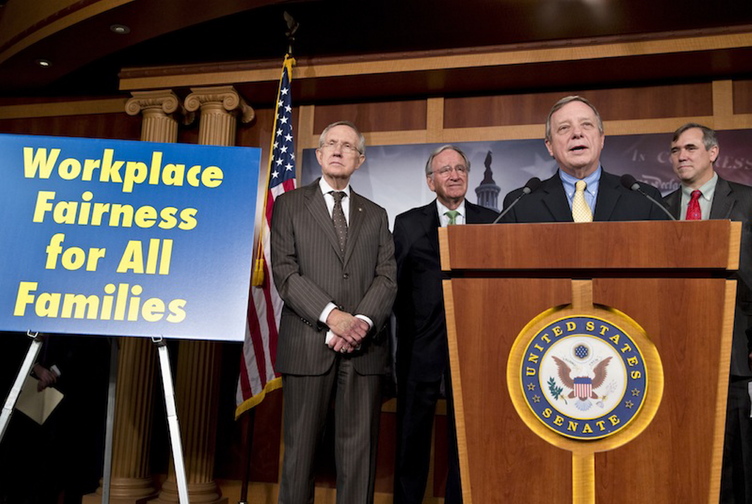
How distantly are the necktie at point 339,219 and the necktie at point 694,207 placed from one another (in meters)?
1.44

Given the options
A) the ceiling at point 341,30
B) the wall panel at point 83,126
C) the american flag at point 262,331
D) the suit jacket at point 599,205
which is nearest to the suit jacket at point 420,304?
the american flag at point 262,331

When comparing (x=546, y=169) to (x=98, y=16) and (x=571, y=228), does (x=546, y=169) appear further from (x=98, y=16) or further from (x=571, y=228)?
(x=98, y=16)

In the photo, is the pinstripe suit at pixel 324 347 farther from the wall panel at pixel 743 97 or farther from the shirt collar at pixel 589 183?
the wall panel at pixel 743 97

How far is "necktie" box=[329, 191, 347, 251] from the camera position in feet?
8.21

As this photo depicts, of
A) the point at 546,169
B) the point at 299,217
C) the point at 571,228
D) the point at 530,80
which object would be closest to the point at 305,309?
the point at 299,217

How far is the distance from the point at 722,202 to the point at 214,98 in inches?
110

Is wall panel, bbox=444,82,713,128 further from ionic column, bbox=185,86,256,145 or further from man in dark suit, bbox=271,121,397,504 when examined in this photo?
man in dark suit, bbox=271,121,397,504

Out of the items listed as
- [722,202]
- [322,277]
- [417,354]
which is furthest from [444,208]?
[722,202]

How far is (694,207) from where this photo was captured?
270 centimetres

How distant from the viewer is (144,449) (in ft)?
11.9

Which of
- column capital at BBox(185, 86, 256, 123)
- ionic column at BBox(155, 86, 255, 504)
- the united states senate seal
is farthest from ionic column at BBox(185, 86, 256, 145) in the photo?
the united states senate seal

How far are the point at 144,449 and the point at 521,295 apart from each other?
9.62ft

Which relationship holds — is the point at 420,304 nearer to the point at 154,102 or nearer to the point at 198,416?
the point at 198,416

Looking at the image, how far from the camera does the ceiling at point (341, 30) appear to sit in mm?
3363
